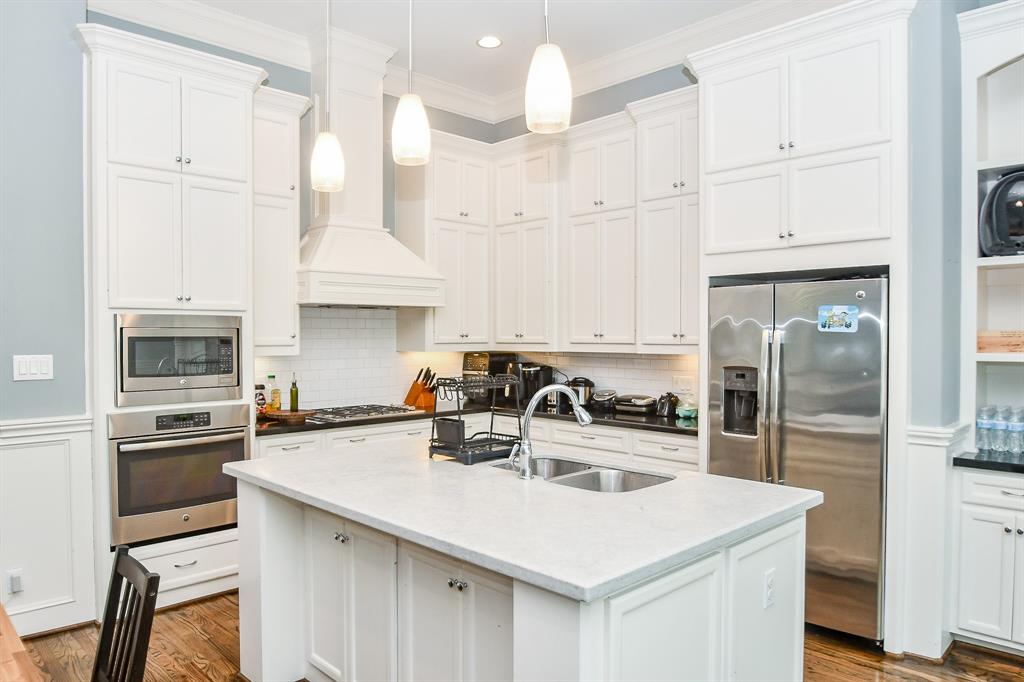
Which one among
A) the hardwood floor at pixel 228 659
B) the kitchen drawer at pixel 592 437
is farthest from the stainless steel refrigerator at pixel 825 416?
the kitchen drawer at pixel 592 437

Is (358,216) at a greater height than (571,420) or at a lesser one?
greater

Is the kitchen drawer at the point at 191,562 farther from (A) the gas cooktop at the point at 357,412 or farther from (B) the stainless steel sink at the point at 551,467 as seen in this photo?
(B) the stainless steel sink at the point at 551,467

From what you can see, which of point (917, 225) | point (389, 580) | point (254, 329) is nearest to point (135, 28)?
point (254, 329)

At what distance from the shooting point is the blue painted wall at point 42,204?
3.45m

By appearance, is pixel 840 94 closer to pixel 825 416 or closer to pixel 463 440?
pixel 825 416

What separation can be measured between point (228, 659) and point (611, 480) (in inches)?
78.3

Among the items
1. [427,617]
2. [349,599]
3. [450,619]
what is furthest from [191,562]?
[450,619]

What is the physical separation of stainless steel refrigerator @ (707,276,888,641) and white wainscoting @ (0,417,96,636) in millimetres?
3460

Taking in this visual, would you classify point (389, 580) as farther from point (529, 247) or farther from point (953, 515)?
point (529, 247)

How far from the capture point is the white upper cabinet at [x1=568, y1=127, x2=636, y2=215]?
189 inches

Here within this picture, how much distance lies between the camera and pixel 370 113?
4.93m

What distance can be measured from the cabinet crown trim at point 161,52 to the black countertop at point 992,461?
4296 millimetres

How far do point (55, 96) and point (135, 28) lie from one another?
798 mm

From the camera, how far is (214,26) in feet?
14.4
